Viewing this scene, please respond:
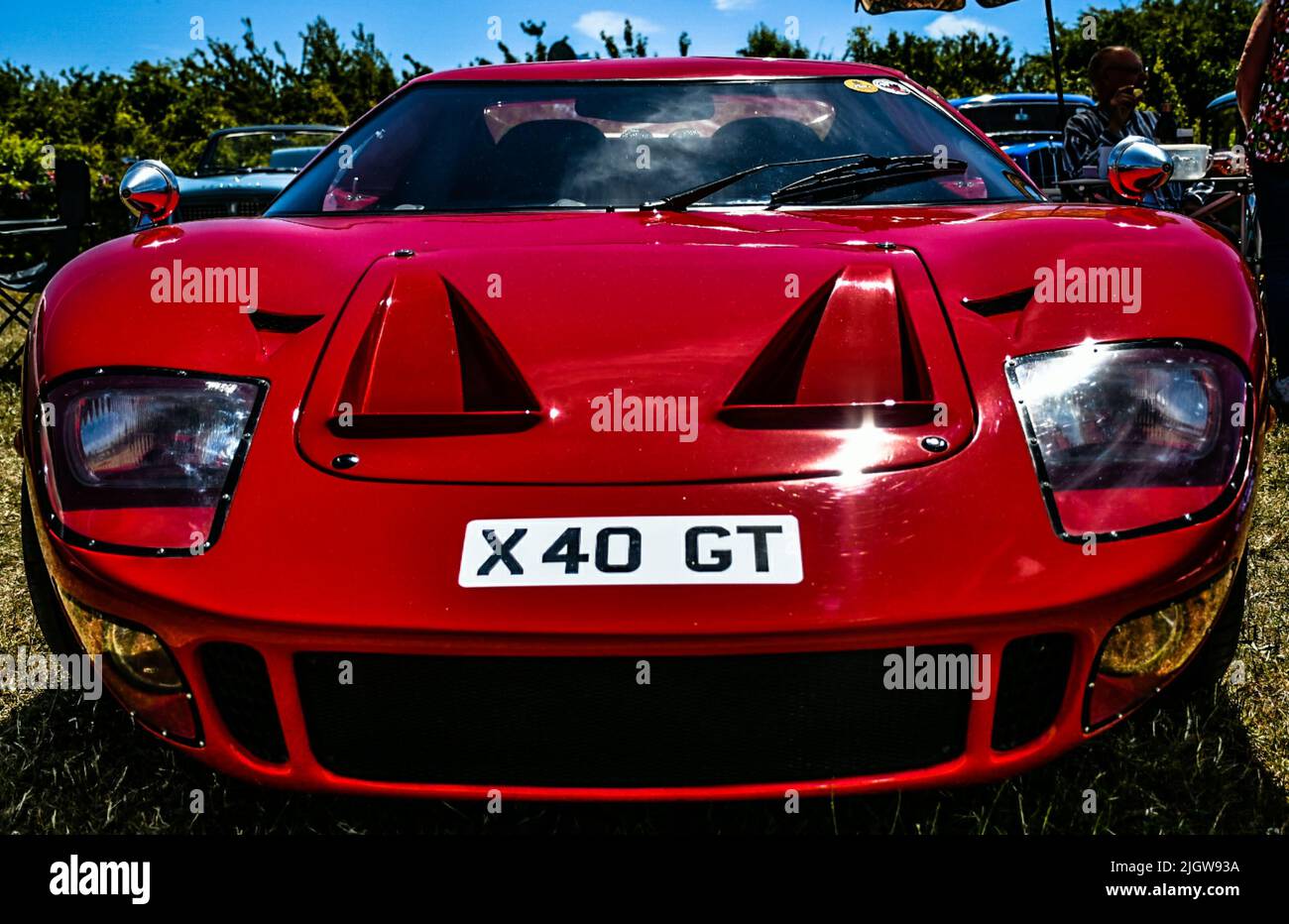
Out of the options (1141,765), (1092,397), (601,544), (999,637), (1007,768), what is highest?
(1092,397)

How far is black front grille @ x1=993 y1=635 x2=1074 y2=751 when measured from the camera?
1296 millimetres

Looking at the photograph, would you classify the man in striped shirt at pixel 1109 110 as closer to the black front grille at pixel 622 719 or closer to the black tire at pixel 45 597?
the black front grille at pixel 622 719

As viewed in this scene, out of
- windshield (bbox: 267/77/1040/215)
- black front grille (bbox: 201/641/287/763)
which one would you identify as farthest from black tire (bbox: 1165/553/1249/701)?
black front grille (bbox: 201/641/287/763)

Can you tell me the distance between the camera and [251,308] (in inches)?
61.5

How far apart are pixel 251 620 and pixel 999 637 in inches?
31.5

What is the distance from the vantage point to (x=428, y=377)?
57.7 inches

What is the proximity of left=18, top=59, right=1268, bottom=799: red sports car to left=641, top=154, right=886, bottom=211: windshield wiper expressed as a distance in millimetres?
310

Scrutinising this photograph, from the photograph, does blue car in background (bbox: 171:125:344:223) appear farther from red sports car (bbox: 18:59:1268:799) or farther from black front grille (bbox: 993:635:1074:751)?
black front grille (bbox: 993:635:1074:751)

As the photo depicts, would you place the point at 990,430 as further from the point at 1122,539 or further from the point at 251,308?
the point at 251,308

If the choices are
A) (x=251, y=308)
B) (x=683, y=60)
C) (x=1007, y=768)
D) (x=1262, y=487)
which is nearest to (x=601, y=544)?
(x=1007, y=768)

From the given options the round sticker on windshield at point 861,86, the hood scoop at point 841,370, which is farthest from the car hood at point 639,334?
the round sticker on windshield at point 861,86

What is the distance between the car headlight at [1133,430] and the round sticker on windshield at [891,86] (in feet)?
4.00

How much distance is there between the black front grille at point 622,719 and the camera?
1.25 m

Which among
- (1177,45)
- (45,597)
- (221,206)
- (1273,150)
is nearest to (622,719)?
(45,597)
